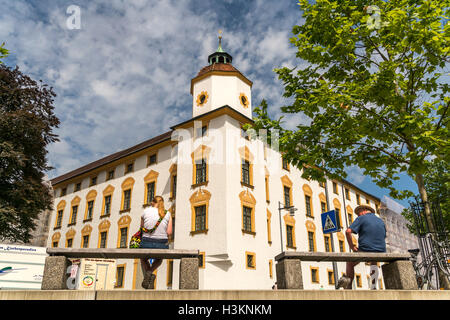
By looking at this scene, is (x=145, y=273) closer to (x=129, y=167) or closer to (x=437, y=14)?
(x=437, y=14)

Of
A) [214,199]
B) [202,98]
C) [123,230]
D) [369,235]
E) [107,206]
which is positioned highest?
[202,98]

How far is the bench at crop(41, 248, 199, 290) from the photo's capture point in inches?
184

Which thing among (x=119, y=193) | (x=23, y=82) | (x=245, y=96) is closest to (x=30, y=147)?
(x=23, y=82)

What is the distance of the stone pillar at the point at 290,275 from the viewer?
4750 millimetres

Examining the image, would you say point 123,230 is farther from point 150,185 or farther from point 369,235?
point 369,235

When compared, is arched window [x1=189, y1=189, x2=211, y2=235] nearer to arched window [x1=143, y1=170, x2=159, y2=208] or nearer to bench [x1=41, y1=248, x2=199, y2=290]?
arched window [x1=143, y1=170, x2=159, y2=208]

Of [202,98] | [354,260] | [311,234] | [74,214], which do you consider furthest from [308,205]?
[354,260]

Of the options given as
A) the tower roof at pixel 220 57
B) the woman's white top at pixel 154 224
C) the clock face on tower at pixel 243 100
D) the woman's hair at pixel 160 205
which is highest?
the tower roof at pixel 220 57

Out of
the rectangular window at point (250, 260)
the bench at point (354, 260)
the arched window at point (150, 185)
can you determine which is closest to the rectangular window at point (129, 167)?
the arched window at point (150, 185)

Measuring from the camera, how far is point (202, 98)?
29609 millimetres

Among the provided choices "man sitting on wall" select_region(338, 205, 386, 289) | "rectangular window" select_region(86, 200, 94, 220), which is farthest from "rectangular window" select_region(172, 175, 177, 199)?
"man sitting on wall" select_region(338, 205, 386, 289)

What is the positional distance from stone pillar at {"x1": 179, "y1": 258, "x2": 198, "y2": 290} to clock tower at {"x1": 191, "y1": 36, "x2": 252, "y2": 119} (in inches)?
942

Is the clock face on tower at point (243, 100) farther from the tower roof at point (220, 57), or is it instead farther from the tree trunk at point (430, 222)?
the tree trunk at point (430, 222)

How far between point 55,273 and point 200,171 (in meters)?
21.6
